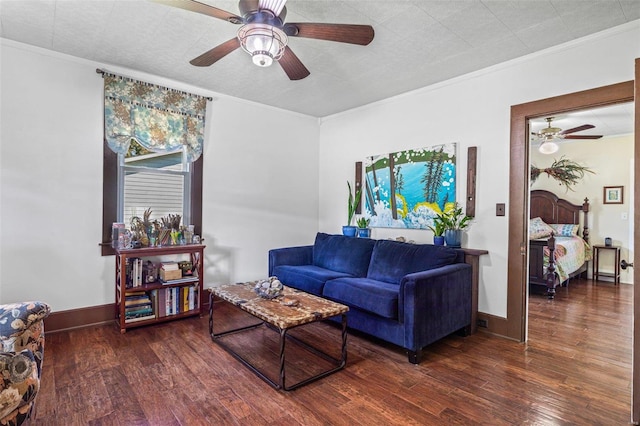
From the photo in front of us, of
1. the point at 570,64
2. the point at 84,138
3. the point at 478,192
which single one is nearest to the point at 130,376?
the point at 84,138

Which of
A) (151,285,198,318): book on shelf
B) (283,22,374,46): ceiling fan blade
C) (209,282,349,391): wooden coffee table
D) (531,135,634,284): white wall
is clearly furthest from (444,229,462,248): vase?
(531,135,634,284): white wall

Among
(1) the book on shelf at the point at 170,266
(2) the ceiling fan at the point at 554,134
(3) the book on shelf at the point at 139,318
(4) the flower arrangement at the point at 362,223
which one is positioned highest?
(2) the ceiling fan at the point at 554,134

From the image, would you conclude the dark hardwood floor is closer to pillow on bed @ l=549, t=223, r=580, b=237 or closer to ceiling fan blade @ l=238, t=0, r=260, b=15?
ceiling fan blade @ l=238, t=0, r=260, b=15

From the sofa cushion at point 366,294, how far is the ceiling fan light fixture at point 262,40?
1.99 meters

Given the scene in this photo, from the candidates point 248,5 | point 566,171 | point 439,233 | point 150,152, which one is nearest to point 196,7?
point 248,5

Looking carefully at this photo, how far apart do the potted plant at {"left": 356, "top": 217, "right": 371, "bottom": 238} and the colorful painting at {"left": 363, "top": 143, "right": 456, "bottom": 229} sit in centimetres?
9

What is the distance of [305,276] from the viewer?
3561 mm

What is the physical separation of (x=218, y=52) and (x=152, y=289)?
238cm

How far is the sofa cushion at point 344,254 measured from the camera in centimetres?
368

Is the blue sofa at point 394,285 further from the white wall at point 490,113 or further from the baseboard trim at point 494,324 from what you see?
the white wall at point 490,113

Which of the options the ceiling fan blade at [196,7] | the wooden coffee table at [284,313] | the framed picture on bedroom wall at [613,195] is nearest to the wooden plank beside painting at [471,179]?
the wooden coffee table at [284,313]

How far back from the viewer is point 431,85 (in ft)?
12.1

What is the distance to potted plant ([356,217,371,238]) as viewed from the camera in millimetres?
4238

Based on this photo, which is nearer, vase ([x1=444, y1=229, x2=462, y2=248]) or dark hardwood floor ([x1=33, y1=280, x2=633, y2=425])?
dark hardwood floor ([x1=33, y1=280, x2=633, y2=425])
